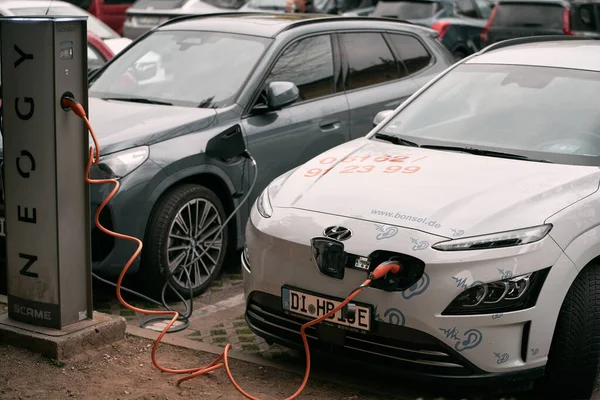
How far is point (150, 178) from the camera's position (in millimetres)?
6074

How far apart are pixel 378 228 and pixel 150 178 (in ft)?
6.26

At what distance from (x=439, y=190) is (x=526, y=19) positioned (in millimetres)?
12906

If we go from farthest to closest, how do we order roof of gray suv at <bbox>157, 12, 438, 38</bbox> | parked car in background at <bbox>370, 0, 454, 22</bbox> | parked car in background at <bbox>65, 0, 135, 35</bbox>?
parked car in background at <bbox>65, 0, 135, 35</bbox>
parked car in background at <bbox>370, 0, 454, 22</bbox>
roof of gray suv at <bbox>157, 12, 438, 38</bbox>

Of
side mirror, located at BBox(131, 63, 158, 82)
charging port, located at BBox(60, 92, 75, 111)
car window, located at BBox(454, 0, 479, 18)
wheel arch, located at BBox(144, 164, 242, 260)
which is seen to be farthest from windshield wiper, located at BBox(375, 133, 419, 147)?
car window, located at BBox(454, 0, 479, 18)

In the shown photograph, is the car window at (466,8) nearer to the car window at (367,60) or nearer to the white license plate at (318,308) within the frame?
the car window at (367,60)

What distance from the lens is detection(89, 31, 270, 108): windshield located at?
697 centimetres

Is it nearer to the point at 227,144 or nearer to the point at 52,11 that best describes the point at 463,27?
the point at 52,11

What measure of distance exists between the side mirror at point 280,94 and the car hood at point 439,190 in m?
1.28

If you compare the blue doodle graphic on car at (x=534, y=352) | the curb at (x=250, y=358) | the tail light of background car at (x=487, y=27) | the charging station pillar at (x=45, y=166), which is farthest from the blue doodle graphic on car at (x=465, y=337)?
the tail light of background car at (x=487, y=27)

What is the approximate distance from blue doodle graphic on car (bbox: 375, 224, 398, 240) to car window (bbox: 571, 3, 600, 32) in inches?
487

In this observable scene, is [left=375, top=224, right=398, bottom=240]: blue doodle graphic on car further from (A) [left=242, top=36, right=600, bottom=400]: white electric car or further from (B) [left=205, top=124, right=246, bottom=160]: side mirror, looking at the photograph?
(B) [left=205, top=124, right=246, bottom=160]: side mirror

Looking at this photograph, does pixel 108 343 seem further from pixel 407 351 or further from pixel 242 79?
pixel 242 79

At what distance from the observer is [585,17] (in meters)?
16.1

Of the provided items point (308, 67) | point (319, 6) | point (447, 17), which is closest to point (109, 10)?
point (319, 6)
